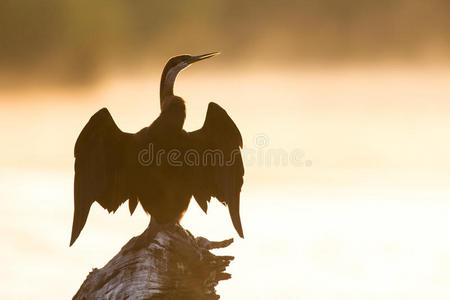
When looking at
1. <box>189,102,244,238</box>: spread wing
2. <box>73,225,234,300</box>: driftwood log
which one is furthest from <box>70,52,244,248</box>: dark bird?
<box>73,225,234,300</box>: driftwood log

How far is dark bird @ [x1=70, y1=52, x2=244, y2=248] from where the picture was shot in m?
10.7

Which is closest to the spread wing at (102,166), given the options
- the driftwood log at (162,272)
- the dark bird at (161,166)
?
the dark bird at (161,166)

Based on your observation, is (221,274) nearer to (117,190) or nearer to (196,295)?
(196,295)

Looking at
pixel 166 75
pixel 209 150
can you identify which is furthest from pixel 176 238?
pixel 166 75

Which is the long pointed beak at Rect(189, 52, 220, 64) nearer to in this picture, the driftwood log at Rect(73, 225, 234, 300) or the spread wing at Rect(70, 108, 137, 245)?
the spread wing at Rect(70, 108, 137, 245)

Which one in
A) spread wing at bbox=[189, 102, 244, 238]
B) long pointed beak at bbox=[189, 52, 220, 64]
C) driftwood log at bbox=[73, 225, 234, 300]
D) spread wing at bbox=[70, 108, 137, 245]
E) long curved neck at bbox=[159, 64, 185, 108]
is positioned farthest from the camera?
long pointed beak at bbox=[189, 52, 220, 64]

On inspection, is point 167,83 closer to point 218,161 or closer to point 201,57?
point 201,57

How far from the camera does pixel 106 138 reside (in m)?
10.9

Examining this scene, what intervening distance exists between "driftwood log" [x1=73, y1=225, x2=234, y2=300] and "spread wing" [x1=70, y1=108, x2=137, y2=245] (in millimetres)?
843

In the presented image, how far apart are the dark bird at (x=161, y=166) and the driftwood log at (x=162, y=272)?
1.78ft

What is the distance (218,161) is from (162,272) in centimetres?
205

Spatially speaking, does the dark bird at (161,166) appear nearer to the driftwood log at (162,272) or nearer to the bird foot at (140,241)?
the bird foot at (140,241)

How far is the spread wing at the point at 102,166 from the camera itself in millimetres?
10688

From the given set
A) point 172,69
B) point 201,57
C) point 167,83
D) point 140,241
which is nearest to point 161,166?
point 140,241
